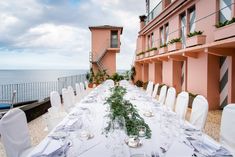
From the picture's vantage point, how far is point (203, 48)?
6.62 metres

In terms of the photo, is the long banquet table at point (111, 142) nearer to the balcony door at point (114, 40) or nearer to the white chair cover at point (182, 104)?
the white chair cover at point (182, 104)

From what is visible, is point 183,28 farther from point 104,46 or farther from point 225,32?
point 104,46

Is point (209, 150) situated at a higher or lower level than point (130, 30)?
lower

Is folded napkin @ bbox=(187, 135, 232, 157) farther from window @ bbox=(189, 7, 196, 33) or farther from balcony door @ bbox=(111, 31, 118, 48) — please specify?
balcony door @ bbox=(111, 31, 118, 48)

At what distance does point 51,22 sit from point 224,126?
910 cm

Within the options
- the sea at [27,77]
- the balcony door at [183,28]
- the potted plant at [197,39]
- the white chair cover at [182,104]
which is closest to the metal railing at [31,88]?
the sea at [27,77]

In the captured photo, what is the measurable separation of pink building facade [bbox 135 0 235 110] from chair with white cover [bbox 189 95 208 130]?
263 centimetres

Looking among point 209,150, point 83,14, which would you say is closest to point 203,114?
point 209,150

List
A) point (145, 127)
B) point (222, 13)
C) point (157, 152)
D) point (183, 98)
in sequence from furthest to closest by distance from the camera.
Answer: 1. point (222, 13)
2. point (183, 98)
3. point (145, 127)
4. point (157, 152)

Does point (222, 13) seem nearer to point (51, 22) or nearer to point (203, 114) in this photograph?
point (203, 114)

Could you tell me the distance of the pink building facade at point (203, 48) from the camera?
20.5 ft

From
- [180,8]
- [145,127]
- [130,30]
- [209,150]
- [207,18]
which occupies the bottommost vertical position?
[209,150]

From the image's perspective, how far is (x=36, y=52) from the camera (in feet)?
62.8

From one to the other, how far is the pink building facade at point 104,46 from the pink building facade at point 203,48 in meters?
7.73
